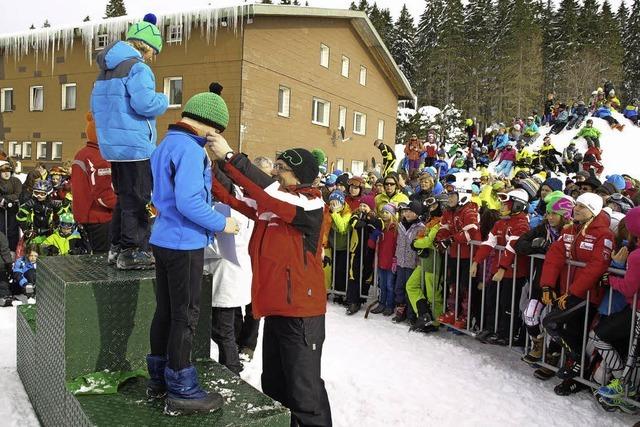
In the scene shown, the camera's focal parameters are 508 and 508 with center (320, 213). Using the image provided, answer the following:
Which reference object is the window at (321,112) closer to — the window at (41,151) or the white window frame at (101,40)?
the white window frame at (101,40)

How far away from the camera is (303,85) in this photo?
21234 millimetres

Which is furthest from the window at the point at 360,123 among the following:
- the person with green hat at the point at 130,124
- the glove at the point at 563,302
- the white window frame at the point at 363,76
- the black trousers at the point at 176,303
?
the black trousers at the point at 176,303

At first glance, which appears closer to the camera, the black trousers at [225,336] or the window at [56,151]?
the black trousers at [225,336]

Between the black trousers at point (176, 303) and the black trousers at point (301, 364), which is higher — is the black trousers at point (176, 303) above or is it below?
above

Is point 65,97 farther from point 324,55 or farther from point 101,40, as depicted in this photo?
point 324,55

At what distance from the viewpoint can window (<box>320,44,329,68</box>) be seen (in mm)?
22394

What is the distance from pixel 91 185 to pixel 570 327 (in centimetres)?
427

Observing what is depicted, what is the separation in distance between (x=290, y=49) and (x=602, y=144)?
47.7ft

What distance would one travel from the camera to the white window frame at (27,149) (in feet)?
73.8

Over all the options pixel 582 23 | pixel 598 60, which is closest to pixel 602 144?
pixel 598 60

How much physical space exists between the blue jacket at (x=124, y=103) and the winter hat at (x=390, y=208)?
167 inches

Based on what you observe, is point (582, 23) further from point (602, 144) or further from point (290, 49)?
point (290, 49)

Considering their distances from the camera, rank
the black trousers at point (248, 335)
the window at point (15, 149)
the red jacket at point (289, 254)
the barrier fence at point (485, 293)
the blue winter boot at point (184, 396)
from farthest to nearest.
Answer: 1. the window at point (15, 149)
2. the black trousers at point (248, 335)
3. the barrier fence at point (485, 293)
4. the red jacket at point (289, 254)
5. the blue winter boot at point (184, 396)

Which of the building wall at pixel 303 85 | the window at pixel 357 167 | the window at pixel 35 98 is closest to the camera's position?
the building wall at pixel 303 85
